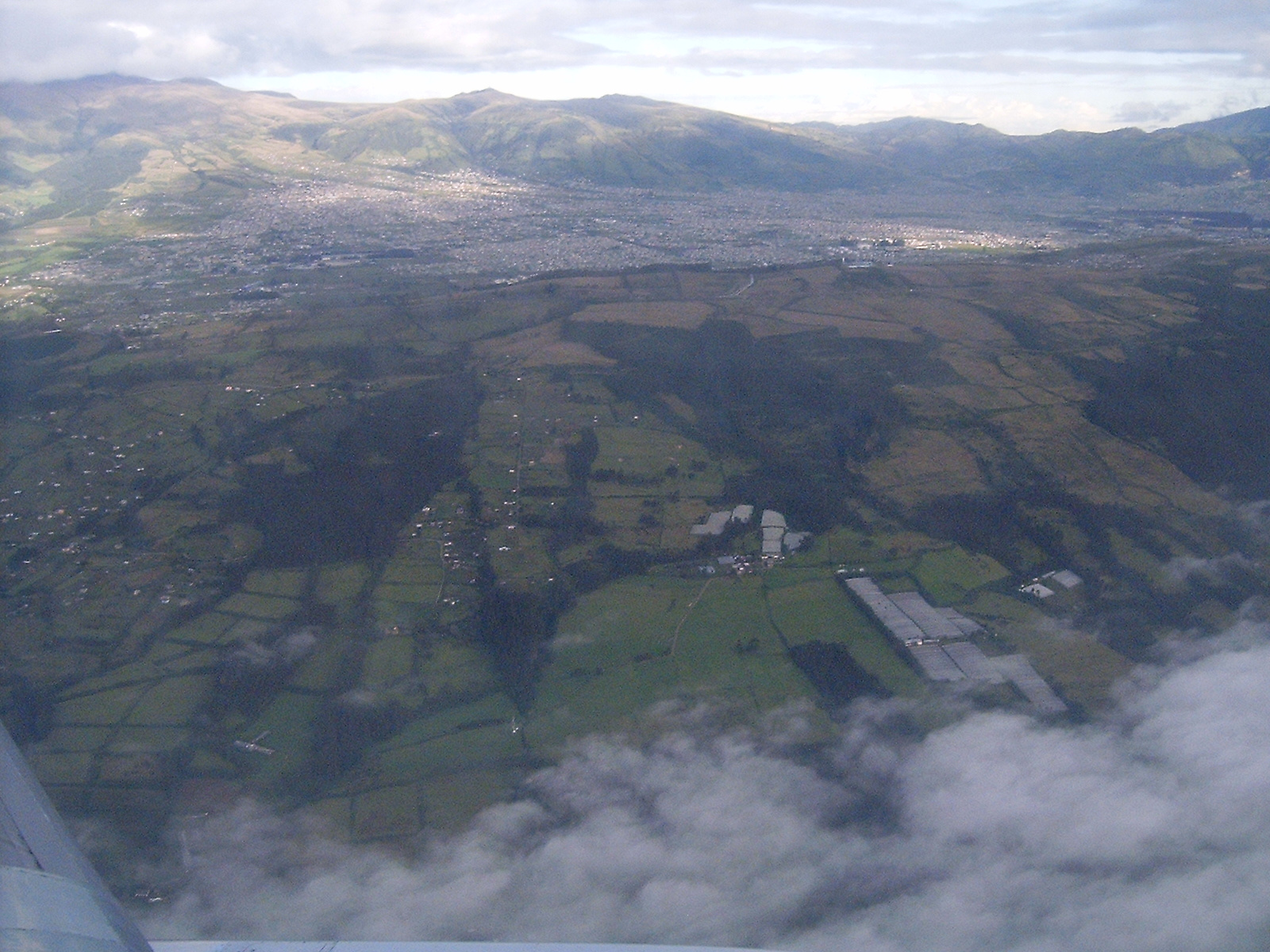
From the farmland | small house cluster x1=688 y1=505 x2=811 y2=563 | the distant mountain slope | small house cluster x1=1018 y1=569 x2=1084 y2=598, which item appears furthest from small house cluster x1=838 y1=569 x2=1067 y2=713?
the distant mountain slope

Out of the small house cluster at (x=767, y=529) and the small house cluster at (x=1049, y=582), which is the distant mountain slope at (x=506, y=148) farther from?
the small house cluster at (x=1049, y=582)

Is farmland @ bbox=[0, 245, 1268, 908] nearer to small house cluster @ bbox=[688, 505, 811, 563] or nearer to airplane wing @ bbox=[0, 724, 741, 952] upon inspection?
small house cluster @ bbox=[688, 505, 811, 563]

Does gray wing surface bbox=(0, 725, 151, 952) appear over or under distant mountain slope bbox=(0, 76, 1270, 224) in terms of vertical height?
under

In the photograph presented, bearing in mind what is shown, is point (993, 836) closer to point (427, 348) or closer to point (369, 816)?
point (369, 816)

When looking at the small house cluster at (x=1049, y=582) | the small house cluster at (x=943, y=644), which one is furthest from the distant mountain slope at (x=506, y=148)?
the small house cluster at (x=1049, y=582)

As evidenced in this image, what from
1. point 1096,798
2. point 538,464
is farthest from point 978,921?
point 538,464

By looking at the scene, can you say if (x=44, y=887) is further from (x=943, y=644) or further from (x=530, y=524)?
(x=530, y=524)
